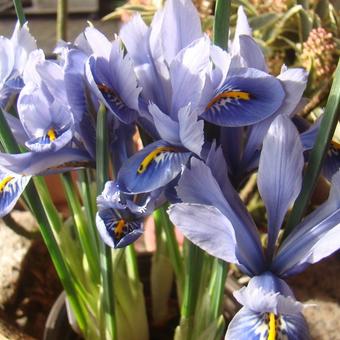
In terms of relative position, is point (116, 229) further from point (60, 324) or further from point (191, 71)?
point (60, 324)

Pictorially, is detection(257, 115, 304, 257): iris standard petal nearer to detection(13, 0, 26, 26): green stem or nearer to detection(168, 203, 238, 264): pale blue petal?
detection(168, 203, 238, 264): pale blue petal

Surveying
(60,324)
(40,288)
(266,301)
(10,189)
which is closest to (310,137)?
(266,301)

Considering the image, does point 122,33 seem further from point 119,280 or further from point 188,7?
point 119,280

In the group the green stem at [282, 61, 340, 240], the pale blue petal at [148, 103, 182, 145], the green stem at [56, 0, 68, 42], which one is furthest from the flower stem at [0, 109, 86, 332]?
the green stem at [56, 0, 68, 42]

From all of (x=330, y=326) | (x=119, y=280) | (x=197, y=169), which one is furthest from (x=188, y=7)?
(x=330, y=326)

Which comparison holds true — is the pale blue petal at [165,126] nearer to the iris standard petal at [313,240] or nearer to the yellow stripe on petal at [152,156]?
the yellow stripe on petal at [152,156]

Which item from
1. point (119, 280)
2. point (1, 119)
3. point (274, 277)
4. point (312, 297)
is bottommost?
point (312, 297)
